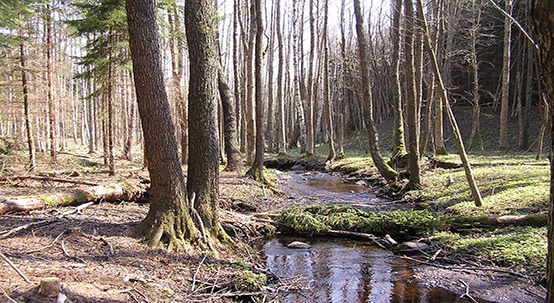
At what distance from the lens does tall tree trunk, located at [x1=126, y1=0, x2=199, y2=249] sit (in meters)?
4.79

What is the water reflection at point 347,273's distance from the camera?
4.56 meters

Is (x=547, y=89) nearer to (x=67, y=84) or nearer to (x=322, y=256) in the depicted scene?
(x=322, y=256)

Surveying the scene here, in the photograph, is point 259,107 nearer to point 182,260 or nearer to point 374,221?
point 374,221

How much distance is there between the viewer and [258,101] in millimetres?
11891

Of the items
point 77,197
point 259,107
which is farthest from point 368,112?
point 77,197

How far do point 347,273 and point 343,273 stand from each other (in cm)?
6

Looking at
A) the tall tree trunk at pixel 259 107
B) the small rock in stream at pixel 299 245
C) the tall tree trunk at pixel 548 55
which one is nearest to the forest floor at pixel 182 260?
the small rock in stream at pixel 299 245

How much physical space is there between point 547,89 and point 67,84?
48887mm

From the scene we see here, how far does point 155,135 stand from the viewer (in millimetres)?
4848

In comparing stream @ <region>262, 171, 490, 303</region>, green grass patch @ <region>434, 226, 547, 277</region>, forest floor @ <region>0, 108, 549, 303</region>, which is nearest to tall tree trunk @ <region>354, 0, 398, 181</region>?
forest floor @ <region>0, 108, 549, 303</region>

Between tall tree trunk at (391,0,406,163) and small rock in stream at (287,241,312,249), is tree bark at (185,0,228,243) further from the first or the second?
tall tree trunk at (391,0,406,163)

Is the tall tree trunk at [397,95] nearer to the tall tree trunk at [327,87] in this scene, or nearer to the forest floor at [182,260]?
the forest floor at [182,260]

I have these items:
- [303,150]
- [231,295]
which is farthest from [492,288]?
[303,150]

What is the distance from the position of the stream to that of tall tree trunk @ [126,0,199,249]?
171 centimetres
